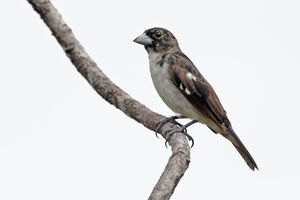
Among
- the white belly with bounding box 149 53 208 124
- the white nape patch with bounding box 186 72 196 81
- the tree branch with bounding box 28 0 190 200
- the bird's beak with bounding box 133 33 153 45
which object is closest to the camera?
the tree branch with bounding box 28 0 190 200

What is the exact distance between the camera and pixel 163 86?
731 cm

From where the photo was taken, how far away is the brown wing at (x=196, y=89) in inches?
289

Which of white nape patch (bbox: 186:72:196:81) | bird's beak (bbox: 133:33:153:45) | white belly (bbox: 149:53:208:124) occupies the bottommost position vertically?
white belly (bbox: 149:53:208:124)

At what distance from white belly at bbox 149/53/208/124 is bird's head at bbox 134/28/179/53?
0.45 metres

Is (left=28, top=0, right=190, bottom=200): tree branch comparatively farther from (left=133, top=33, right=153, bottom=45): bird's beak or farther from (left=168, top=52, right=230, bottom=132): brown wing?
(left=133, top=33, right=153, bottom=45): bird's beak

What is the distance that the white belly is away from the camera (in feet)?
23.9

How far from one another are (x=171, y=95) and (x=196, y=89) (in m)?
0.35

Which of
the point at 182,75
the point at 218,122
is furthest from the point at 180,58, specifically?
the point at 218,122

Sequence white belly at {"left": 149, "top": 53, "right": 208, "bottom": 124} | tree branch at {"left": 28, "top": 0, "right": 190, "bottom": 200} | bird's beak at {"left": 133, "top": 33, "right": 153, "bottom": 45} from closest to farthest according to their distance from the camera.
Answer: tree branch at {"left": 28, "top": 0, "right": 190, "bottom": 200} → white belly at {"left": 149, "top": 53, "right": 208, "bottom": 124} → bird's beak at {"left": 133, "top": 33, "right": 153, "bottom": 45}

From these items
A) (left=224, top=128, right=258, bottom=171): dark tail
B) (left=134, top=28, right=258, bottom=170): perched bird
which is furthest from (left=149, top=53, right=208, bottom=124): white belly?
(left=224, top=128, right=258, bottom=171): dark tail

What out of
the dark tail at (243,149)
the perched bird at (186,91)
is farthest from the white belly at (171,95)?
the dark tail at (243,149)

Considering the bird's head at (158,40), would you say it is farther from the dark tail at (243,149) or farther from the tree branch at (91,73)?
the dark tail at (243,149)

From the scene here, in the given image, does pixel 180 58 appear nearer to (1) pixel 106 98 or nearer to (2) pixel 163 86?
(2) pixel 163 86

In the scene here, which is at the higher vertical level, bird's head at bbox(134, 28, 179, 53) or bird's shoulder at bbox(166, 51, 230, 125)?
bird's head at bbox(134, 28, 179, 53)
